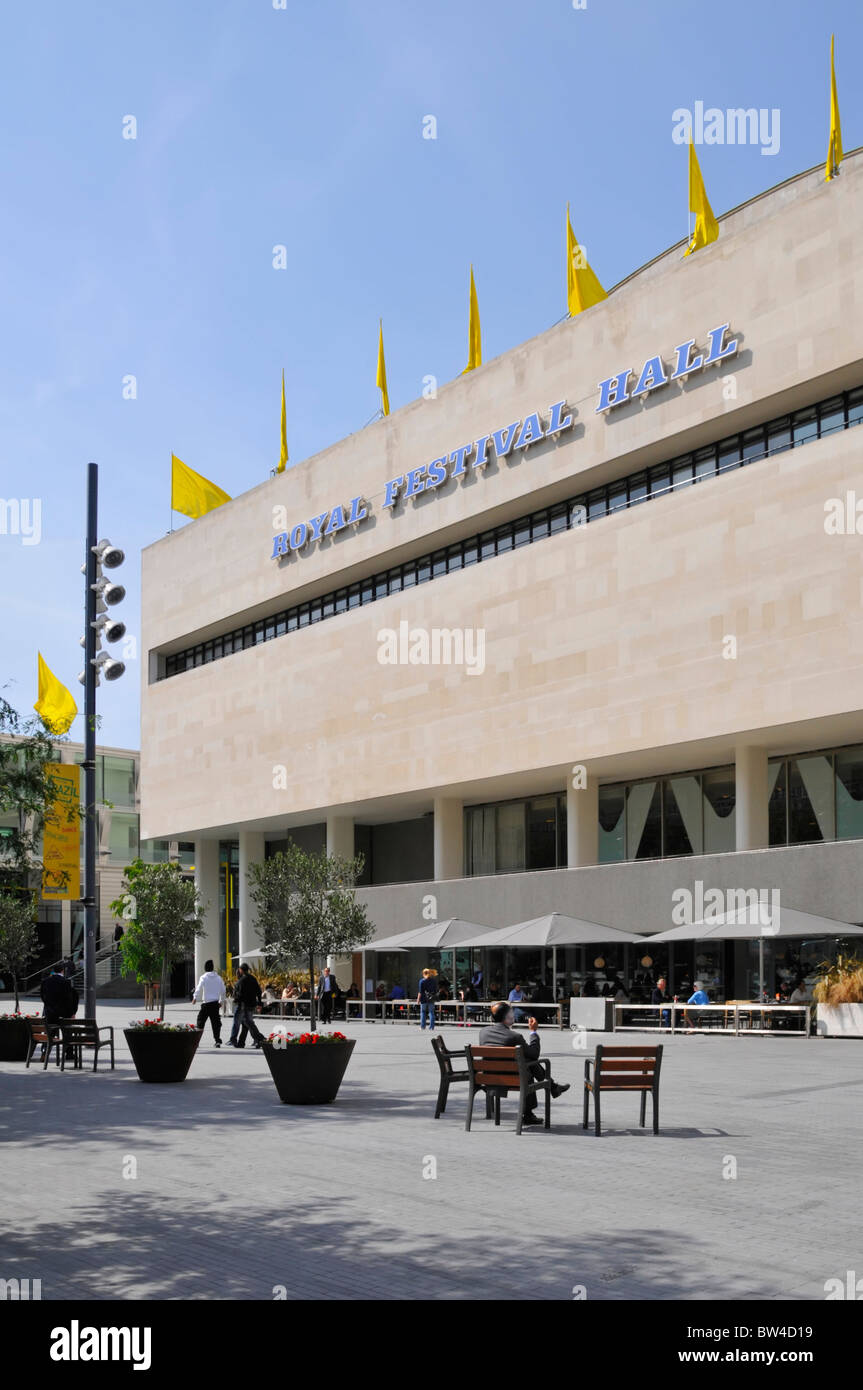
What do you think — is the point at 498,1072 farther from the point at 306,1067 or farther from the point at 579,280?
the point at 579,280

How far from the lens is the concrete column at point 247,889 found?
56.1m

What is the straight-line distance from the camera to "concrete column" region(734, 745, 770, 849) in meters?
36.2

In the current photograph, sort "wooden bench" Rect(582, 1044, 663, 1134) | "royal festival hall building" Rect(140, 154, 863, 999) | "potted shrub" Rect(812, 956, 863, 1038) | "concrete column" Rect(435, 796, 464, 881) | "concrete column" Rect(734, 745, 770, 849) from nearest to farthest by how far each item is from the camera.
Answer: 1. "wooden bench" Rect(582, 1044, 663, 1134)
2. "potted shrub" Rect(812, 956, 863, 1038)
3. "royal festival hall building" Rect(140, 154, 863, 999)
4. "concrete column" Rect(734, 745, 770, 849)
5. "concrete column" Rect(435, 796, 464, 881)

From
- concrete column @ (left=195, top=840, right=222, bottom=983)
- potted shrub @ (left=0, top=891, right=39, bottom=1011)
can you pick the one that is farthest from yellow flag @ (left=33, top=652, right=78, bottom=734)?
concrete column @ (left=195, top=840, right=222, bottom=983)

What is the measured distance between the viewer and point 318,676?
51344 millimetres

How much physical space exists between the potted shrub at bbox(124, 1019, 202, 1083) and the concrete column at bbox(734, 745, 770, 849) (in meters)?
20.1

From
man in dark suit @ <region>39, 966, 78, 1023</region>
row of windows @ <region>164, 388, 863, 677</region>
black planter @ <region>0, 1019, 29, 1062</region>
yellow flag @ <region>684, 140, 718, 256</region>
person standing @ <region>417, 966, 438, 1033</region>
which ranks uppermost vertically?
yellow flag @ <region>684, 140, 718, 256</region>

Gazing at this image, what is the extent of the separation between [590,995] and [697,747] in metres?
8.37

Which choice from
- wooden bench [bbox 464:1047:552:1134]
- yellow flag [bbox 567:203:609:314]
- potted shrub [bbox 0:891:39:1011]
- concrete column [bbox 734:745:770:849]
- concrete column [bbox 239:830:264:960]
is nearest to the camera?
wooden bench [bbox 464:1047:552:1134]

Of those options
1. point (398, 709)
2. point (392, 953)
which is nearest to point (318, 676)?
point (398, 709)

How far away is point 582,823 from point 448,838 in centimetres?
661

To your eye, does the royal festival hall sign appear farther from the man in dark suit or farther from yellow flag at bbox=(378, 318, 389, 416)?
the man in dark suit

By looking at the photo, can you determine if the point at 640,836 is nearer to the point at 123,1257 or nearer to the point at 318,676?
the point at 318,676

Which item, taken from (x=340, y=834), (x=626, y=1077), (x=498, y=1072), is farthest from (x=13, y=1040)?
(x=340, y=834)
